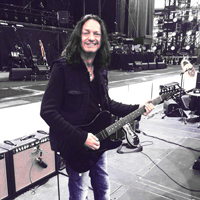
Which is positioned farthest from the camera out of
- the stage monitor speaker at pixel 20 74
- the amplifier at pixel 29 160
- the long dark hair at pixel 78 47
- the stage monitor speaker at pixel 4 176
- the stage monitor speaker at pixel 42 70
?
the stage monitor speaker at pixel 42 70

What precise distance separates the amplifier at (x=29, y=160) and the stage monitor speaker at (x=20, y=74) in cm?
541

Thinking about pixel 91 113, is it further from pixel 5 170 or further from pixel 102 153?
pixel 5 170

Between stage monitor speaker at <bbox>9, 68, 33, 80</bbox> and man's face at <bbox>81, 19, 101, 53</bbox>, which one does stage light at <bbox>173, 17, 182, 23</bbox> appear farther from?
man's face at <bbox>81, 19, 101, 53</bbox>

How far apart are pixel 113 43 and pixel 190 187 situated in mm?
11472

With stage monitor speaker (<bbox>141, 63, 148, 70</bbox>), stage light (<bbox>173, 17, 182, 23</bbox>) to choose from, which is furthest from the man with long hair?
stage light (<bbox>173, 17, 182, 23</bbox>)

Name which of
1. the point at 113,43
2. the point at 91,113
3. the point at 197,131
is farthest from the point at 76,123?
the point at 113,43

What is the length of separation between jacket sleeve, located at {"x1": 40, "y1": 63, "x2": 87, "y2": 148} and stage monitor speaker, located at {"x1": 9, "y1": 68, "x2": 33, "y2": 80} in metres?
6.71

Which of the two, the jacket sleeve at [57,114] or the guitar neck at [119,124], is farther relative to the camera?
the guitar neck at [119,124]

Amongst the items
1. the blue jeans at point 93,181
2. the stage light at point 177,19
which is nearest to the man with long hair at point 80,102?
the blue jeans at point 93,181

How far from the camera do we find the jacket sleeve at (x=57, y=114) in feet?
4.37

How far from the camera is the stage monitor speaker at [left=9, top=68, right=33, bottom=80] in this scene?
7535 mm

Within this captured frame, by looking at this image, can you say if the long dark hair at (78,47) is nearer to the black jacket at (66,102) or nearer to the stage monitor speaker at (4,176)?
the black jacket at (66,102)

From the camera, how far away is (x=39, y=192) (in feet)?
8.04

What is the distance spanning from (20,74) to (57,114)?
682cm
